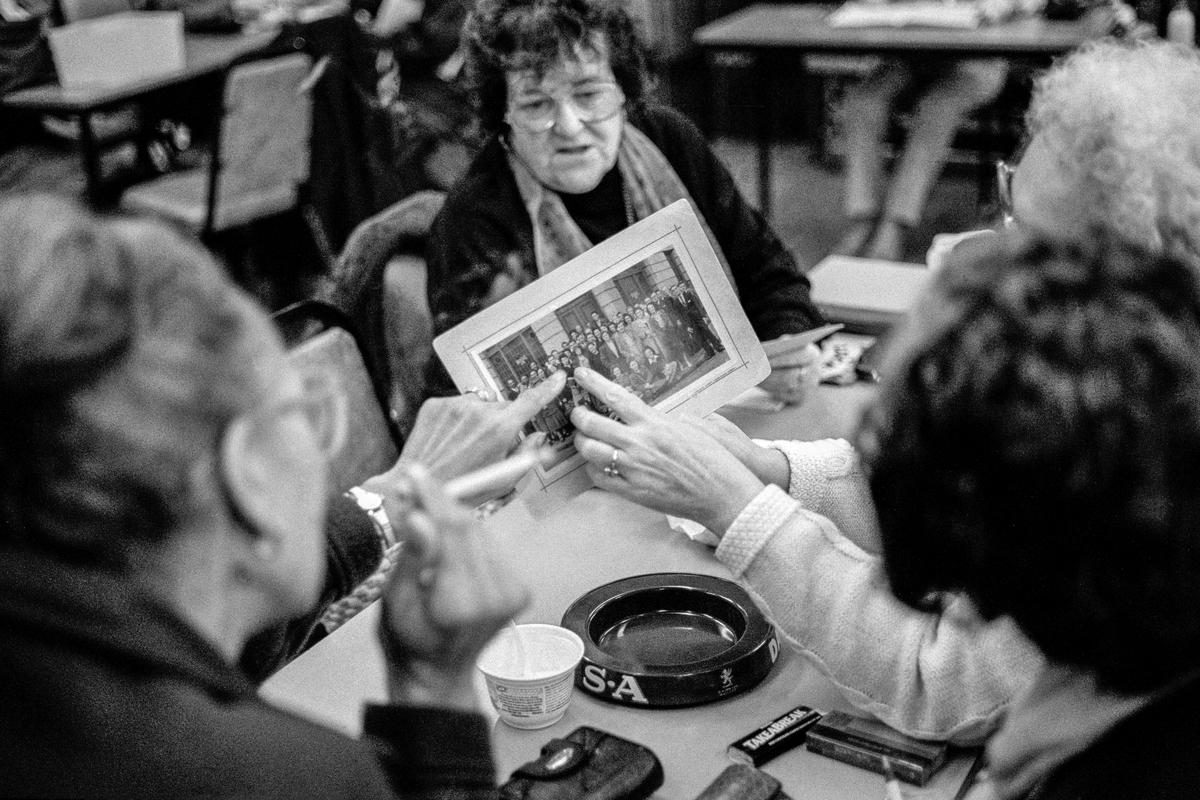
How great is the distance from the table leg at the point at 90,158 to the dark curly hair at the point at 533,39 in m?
2.53

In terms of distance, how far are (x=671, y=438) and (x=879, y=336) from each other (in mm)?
1052

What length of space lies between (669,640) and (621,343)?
1.37 feet

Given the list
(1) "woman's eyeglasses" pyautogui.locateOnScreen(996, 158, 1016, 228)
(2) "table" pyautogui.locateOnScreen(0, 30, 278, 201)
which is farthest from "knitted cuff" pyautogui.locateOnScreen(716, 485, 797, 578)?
(2) "table" pyautogui.locateOnScreen(0, 30, 278, 201)

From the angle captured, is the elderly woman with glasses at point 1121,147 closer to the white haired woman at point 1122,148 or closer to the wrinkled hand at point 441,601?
the white haired woman at point 1122,148

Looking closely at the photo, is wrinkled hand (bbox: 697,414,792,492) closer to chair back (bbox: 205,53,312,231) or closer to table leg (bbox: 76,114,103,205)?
chair back (bbox: 205,53,312,231)

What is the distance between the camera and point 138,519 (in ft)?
2.40

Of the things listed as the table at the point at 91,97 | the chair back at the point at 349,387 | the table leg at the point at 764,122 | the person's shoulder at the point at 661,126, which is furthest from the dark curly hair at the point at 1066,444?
the table leg at the point at 764,122

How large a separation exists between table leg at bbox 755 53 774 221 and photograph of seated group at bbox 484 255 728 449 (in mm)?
3279

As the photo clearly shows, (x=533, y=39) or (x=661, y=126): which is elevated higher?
(x=533, y=39)

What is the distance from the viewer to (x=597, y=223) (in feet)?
7.73

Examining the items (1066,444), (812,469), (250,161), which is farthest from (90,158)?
(1066,444)

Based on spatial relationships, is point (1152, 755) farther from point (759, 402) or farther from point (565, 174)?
point (565, 174)

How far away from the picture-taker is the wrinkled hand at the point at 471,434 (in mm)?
1582

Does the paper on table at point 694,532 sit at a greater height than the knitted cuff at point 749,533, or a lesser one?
lesser
